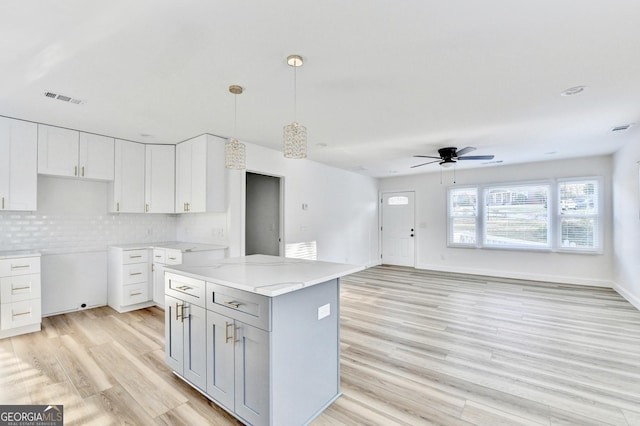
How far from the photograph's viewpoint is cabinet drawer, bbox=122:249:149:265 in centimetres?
413

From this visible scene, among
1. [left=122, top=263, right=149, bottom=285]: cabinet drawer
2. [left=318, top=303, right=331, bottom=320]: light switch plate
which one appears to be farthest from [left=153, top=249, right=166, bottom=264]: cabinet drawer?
[left=318, top=303, right=331, bottom=320]: light switch plate

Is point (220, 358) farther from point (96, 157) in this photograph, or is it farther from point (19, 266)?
point (96, 157)

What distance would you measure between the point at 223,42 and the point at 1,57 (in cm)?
171

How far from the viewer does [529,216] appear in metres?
6.37

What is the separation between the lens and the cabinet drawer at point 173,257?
3924 millimetres

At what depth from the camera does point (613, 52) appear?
7.04 feet

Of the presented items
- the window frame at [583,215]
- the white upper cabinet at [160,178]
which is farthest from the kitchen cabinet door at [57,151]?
the window frame at [583,215]

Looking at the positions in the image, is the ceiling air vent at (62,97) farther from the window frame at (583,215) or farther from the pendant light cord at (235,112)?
the window frame at (583,215)

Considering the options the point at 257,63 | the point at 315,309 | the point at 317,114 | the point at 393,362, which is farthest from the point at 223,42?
the point at 393,362

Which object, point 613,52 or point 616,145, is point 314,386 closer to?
point 613,52

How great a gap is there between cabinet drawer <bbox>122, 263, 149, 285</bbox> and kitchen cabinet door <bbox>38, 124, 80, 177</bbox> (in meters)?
1.44

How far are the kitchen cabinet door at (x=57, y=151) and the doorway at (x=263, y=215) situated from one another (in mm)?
2660

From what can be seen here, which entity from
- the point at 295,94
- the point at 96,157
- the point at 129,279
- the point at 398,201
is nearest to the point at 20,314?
the point at 129,279

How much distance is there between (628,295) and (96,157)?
27.2ft
